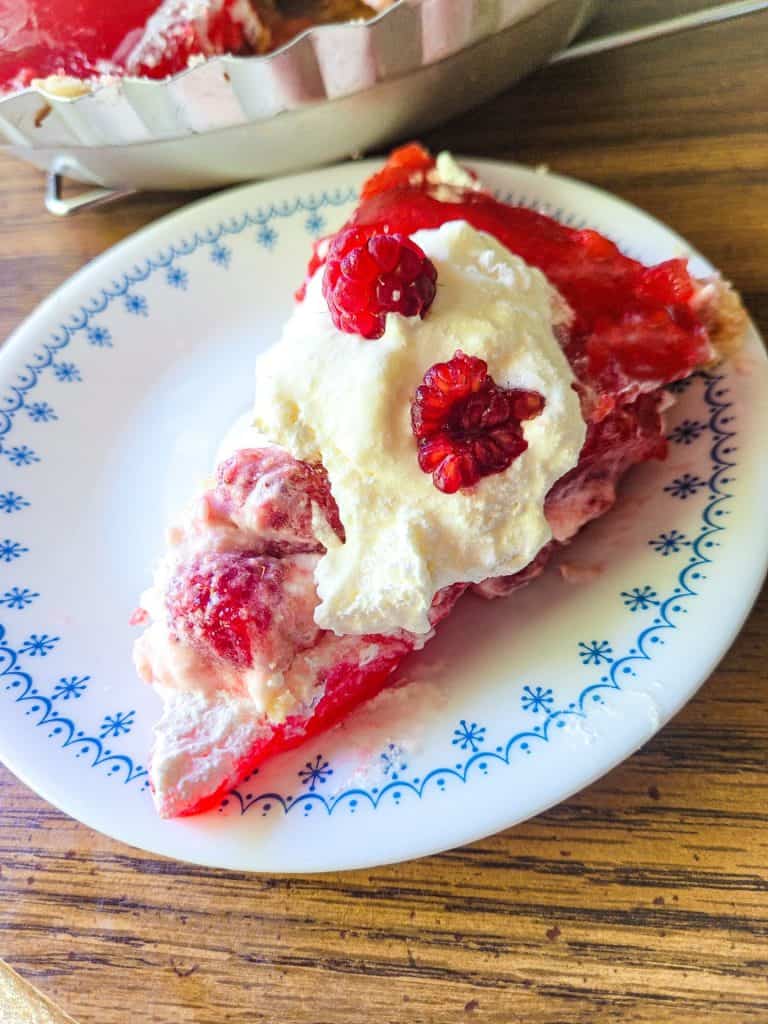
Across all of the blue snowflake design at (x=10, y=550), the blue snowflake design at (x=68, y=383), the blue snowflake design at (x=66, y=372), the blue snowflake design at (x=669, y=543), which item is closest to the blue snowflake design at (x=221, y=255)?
the blue snowflake design at (x=68, y=383)

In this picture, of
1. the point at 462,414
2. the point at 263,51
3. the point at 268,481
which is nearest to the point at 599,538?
the point at 462,414

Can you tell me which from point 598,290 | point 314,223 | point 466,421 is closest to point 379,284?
point 466,421

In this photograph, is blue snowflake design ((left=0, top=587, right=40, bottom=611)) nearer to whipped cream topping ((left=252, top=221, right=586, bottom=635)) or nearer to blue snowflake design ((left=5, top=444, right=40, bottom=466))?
blue snowflake design ((left=5, top=444, right=40, bottom=466))

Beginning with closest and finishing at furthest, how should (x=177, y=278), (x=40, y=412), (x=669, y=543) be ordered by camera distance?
(x=669, y=543)
(x=40, y=412)
(x=177, y=278)

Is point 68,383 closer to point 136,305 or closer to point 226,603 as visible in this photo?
point 136,305

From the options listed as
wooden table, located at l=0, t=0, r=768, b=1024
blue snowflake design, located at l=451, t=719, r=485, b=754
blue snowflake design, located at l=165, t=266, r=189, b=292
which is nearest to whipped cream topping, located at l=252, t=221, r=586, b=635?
blue snowflake design, located at l=451, t=719, r=485, b=754
